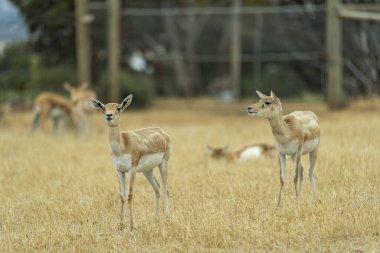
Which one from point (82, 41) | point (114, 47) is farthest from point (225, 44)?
point (82, 41)

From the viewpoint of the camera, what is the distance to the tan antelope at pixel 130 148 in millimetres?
7789

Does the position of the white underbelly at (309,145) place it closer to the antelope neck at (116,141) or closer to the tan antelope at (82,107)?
the antelope neck at (116,141)

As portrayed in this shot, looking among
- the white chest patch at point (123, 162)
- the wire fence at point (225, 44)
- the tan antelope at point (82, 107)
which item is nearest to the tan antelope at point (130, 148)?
the white chest patch at point (123, 162)

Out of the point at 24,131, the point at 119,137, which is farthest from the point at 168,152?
the point at 24,131

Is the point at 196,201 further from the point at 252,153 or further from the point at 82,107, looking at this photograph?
the point at 82,107

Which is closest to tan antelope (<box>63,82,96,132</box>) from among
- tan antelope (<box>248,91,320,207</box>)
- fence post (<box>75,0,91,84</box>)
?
fence post (<box>75,0,91,84</box>)

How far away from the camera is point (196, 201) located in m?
9.02

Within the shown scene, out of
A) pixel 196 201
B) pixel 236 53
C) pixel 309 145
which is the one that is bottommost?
pixel 196 201

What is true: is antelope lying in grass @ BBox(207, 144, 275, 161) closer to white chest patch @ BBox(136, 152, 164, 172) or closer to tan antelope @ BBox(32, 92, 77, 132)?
white chest patch @ BBox(136, 152, 164, 172)

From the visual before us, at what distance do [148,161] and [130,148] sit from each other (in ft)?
1.00

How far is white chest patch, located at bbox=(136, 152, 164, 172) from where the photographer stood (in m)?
7.99

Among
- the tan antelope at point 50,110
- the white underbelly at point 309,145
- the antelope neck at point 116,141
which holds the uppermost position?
the antelope neck at point 116,141

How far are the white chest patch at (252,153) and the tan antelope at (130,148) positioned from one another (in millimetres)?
3679

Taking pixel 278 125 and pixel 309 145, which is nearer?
pixel 278 125
